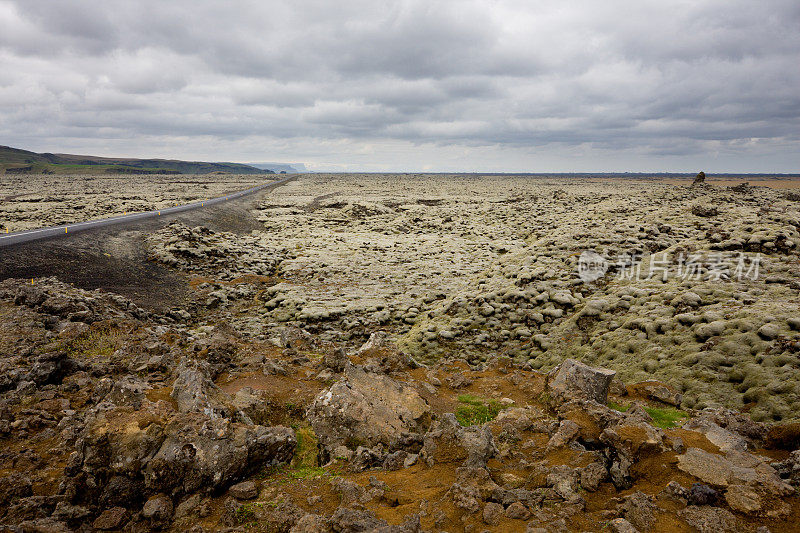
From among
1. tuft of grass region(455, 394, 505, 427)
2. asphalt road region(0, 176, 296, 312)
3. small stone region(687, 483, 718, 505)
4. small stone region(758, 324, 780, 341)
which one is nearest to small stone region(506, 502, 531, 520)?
small stone region(687, 483, 718, 505)

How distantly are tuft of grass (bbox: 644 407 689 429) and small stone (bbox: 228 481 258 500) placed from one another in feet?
32.1

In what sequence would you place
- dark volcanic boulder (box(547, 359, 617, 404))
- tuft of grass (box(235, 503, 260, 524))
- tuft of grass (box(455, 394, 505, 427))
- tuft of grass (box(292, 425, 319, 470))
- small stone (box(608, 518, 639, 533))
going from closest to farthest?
small stone (box(608, 518, 639, 533))
tuft of grass (box(235, 503, 260, 524))
tuft of grass (box(292, 425, 319, 470))
dark volcanic boulder (box(547, 359, 617, 404))
tuft of grass (box(455, 394, 505, 427))

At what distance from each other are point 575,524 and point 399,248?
120ft

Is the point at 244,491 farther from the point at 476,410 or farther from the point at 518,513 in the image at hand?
the point at 476,410

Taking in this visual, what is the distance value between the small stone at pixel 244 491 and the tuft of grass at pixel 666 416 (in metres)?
9.78

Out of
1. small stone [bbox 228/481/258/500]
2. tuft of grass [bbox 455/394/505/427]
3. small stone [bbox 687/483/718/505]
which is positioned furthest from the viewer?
tuft of grass [bbox 455/394/505/427]

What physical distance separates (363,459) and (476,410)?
15.6 feet

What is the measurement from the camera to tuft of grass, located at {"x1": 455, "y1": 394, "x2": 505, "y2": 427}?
10.8 m

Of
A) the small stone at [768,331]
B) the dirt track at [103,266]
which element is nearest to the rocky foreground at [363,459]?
the small stone at [768,331]

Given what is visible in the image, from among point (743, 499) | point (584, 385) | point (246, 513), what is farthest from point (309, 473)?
point (584, 385)

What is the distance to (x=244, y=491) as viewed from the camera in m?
6.68

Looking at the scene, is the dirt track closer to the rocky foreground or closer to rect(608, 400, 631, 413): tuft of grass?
the rocky foreground

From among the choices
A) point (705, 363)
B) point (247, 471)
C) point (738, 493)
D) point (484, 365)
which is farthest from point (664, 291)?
point (247, 471)

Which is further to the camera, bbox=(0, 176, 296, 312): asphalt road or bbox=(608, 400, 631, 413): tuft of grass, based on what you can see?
bbox=(0, 176, 296, 312): asphalt road
